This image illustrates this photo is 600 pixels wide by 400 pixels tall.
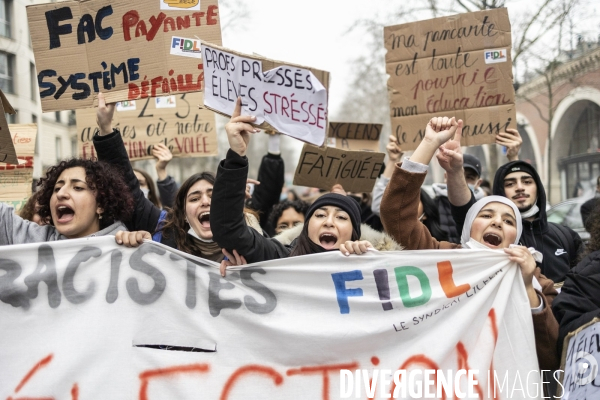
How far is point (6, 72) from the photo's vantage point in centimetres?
1894

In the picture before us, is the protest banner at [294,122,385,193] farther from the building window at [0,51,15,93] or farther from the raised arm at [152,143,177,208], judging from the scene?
the building window at [0,51,15,93]

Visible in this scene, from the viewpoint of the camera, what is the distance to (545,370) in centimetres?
301

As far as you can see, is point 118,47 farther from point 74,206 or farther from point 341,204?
point 341,204

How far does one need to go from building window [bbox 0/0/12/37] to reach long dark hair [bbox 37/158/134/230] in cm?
1529

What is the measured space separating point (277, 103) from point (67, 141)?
34403 mm

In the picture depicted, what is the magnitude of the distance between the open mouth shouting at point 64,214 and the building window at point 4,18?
15488 millimetres

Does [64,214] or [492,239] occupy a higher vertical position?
[64,214]

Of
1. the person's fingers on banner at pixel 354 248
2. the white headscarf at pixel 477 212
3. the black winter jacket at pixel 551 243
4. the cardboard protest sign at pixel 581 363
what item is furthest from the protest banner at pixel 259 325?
the black winter jacket at pixel 551 243

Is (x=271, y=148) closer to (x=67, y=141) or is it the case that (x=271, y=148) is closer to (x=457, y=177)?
(x=457, y=177)

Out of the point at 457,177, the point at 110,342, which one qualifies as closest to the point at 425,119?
the point at 457,177

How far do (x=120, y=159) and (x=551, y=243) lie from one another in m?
2.56

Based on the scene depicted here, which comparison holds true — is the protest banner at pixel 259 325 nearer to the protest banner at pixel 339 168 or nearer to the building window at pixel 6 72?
the protest banner at pixel 339 168

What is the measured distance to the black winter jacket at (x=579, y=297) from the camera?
2883 millimetres

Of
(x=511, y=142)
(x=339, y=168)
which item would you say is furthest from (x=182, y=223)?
(x=511, y=142)
